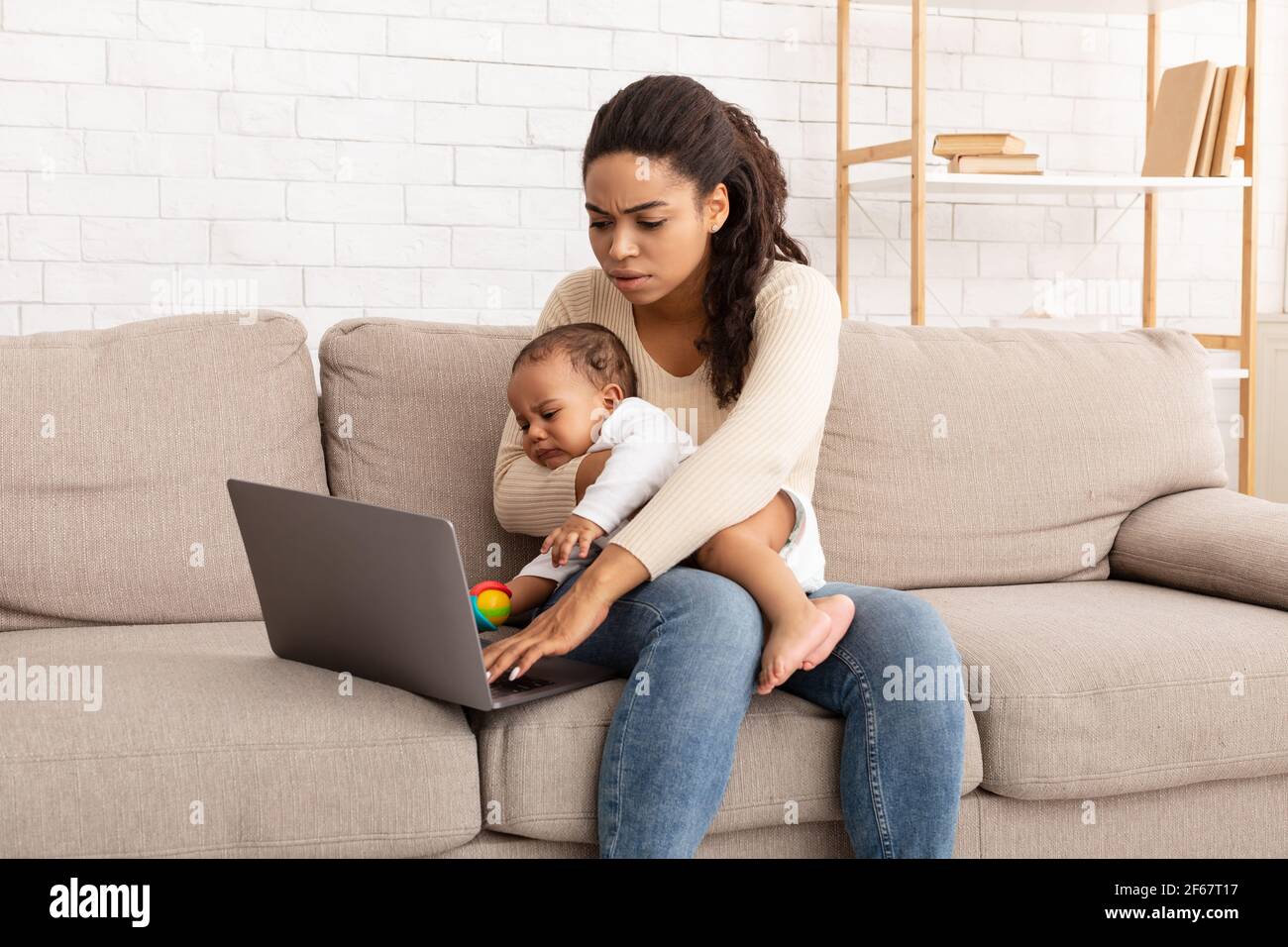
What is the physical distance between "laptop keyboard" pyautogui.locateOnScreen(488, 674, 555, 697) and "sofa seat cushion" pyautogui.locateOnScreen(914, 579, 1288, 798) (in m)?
0.52

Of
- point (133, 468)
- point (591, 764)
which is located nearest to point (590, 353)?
point (591, 764)

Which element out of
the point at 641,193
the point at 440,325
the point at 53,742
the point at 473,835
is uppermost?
the point at 641,193

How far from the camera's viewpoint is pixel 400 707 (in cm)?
147

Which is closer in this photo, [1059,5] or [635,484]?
[635,484]

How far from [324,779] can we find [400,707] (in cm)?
11

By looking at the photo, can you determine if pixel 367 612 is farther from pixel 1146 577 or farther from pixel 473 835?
pixel 1146 577

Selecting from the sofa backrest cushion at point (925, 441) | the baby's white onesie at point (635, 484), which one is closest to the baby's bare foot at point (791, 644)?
the baby's white onesie at point (635, 484)

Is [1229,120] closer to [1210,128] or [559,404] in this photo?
[1210,128]

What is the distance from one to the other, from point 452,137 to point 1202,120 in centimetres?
178

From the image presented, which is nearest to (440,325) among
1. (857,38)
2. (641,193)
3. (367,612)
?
(641,193)

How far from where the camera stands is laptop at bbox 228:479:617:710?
131 cm

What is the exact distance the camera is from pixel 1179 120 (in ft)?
10.8

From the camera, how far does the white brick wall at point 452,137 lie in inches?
111

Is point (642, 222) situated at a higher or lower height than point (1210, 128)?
lower
